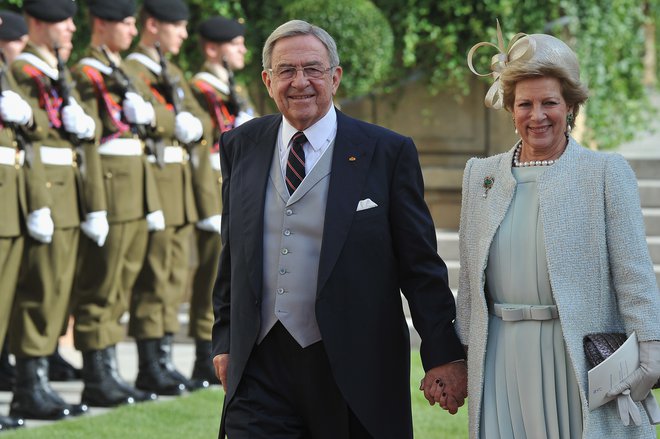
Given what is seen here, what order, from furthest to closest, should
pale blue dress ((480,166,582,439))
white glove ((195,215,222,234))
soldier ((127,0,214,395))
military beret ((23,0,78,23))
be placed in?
white glove ((195,215,222,234)) < soldier ((127,0,214,395)) < military beret ((23,0,78,23)) < pale blue dress ((480,166,582,439))

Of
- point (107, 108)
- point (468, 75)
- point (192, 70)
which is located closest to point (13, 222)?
point (107, 108)

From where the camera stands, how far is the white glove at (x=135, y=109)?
24.3ft

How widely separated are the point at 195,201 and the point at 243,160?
4.09m

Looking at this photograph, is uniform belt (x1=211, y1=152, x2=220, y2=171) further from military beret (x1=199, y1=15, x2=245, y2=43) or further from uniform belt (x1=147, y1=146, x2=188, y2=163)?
military beret (x1=199, y1=15, x2=245, y2=43)

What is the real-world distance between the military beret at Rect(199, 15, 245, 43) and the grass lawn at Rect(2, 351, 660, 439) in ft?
7.46

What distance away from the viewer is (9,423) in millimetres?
6656

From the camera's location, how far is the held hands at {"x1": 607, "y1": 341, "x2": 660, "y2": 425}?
11.9 feet

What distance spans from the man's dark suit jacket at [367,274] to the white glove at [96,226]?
3209mm

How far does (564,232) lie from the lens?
3.77m

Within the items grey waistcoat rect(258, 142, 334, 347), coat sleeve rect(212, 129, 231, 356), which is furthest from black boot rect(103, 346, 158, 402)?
grey waistcoat rect(258, 142, 334, 347)

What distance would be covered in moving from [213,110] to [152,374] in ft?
5.38

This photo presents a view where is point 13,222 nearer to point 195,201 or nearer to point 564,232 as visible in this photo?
point 195,201

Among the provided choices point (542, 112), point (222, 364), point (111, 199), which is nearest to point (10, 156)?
point (111, 199)

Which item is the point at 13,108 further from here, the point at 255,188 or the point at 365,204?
the point at 365,204
